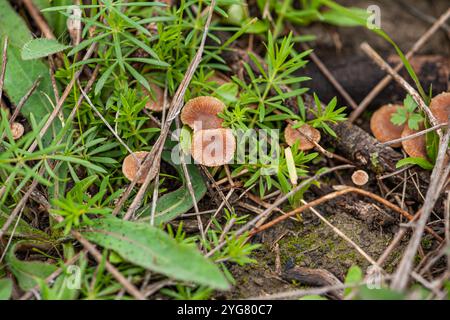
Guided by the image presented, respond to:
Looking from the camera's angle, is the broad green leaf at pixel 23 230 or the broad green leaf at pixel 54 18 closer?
the broad green leaf at pixel 23 230

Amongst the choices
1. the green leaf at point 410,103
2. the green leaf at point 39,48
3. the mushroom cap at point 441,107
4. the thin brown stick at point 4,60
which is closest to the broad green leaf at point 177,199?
the green leaf at point 39,48

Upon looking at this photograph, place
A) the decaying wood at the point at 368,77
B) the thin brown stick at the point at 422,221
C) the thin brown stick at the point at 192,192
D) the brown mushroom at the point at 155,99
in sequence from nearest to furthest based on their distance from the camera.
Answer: the thin brown stick at the point at 422,221 → the thin brown stick at the point at 192,192 → the brown mushroom at the point at 155,99 → the decaying wood at the point at 368,77

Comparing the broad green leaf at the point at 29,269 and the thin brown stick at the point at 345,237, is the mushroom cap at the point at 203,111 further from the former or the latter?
the broad green leaf at the point at 29,269

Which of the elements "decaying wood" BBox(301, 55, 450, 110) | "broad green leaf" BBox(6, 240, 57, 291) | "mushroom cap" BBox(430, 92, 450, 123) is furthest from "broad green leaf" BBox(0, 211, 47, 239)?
"mushroom cap" BBox(430, 92, 450, 123)

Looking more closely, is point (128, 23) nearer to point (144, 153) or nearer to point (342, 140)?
point (144, 153)

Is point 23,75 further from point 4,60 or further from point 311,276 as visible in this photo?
point 311,276
